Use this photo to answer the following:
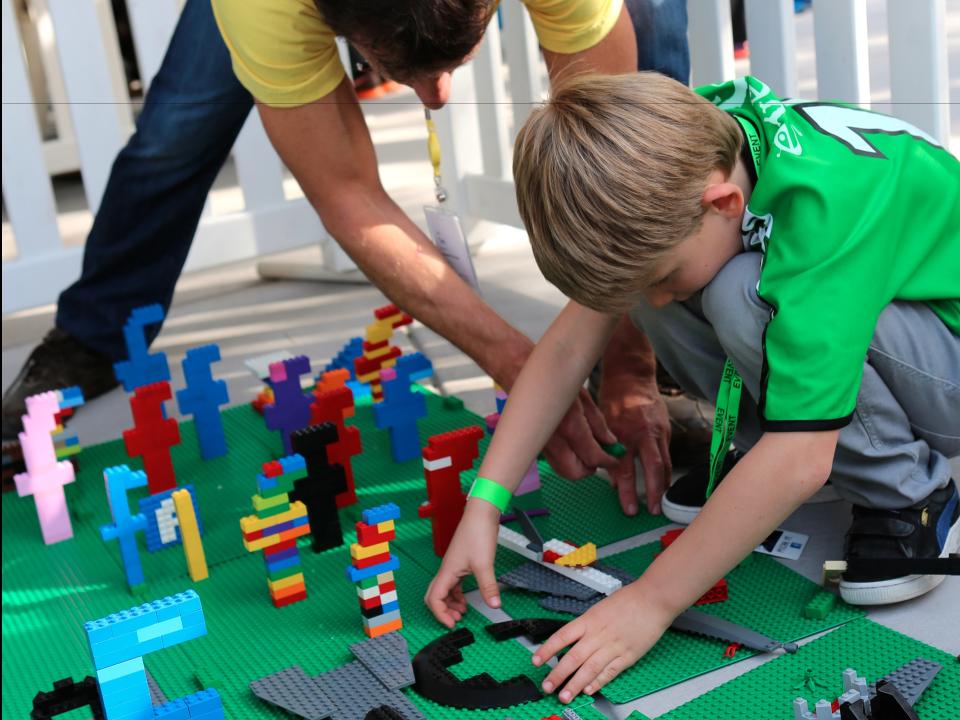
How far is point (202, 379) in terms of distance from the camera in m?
1.90

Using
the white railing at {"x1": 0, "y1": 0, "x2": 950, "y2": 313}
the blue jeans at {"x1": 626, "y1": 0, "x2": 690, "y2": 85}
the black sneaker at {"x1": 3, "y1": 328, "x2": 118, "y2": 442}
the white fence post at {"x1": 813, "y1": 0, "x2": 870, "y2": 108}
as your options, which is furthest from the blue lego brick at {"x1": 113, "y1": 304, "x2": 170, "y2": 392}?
the white fence post at {"x1": 813, "y1": 0, "x2": 870, "y2": 108}

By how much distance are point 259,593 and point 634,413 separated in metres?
0.54

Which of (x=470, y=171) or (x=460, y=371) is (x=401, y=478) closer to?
(x=460, y=371)

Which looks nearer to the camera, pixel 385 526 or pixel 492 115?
pixel 385 526

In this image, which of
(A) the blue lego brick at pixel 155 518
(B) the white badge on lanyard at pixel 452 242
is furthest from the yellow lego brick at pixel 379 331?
(A) the blue lego brick at pixel 155 518

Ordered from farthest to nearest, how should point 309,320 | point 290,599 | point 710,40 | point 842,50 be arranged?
point 309,320 → point 710,40 → point 842,50 → point 290,599

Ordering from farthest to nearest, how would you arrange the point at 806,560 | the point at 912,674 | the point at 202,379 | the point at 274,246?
the point at 274,246 → the point at 202,379 → the point at 806,560 → the point at 912,674

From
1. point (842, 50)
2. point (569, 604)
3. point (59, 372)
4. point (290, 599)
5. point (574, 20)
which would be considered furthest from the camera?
point (59, 372)

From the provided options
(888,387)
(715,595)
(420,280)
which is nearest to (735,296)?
(888,387)

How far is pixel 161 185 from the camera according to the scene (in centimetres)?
207

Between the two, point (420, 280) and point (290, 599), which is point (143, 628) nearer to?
point (290, 599)

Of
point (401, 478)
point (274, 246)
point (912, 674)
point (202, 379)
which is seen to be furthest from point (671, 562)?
point (274, 246)

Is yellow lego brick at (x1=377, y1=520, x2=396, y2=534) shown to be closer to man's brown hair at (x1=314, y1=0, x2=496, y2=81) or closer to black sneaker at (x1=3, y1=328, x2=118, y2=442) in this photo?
man's brown hair at (x1=314, y1=0, x2=496, y2=81)

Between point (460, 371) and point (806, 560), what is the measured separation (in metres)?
0.86
